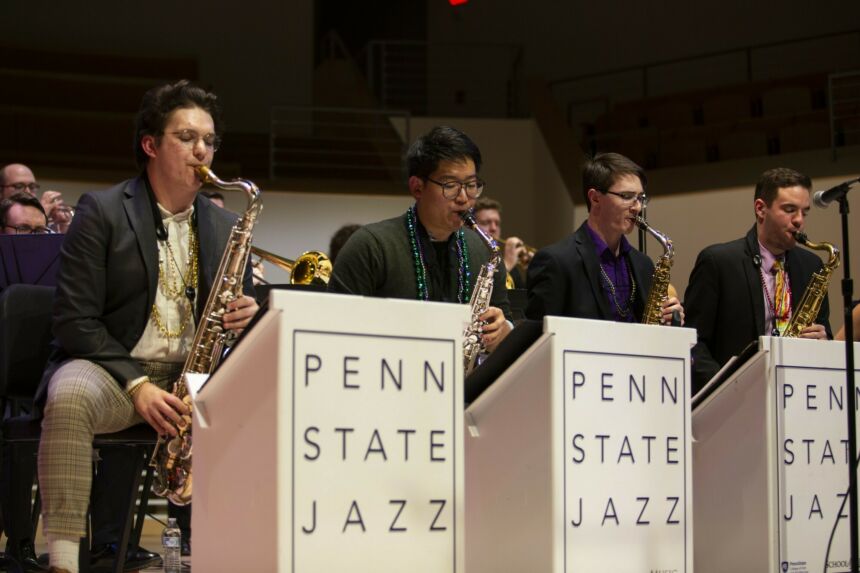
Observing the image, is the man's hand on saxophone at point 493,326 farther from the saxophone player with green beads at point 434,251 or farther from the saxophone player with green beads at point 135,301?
the saxophone player with green beads at point 135,301

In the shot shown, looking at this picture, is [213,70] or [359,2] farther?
[359,2]

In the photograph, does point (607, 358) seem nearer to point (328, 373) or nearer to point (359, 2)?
point (328, 373)

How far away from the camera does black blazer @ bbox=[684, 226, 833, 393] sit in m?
4.35

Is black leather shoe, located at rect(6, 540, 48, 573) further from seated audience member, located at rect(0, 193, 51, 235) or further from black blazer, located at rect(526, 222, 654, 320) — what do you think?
black blazer, located at rect(526, 222, 654, 320)

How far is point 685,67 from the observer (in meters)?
11.0

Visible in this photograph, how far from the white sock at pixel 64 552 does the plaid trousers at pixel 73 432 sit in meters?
0.01

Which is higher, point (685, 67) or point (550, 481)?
point (685, 67)

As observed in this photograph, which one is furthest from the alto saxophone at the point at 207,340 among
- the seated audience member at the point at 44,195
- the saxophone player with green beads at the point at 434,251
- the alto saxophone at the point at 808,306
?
the seated audience member at the point at 44,195

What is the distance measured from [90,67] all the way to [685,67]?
→ 5.64 metres

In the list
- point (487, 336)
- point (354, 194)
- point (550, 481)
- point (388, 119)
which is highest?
point (388, 119)

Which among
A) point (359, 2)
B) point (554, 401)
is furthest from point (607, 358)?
point (359, 2)

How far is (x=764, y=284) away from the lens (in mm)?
4418

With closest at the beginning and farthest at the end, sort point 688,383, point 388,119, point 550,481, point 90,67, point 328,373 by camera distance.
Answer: point 328,373, point 550,481, point 688,383, point 388,119, point 90,67

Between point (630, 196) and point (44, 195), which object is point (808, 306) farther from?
point (44, 195)
